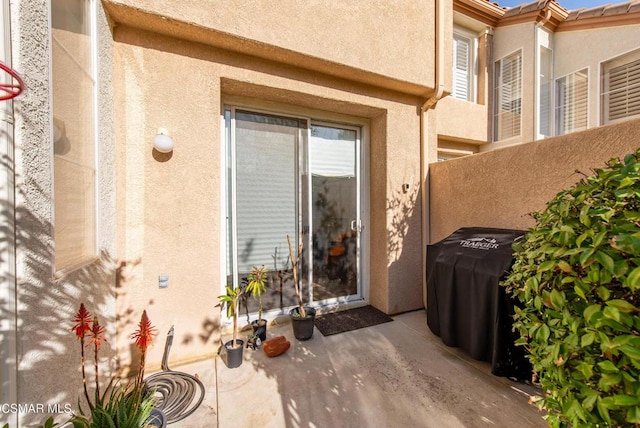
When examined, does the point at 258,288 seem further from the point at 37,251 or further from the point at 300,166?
the point at 37,251

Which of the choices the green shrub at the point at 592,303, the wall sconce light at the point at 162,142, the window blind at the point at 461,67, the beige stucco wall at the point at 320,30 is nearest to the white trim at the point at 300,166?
the beige stucco wall at the point at 320,30

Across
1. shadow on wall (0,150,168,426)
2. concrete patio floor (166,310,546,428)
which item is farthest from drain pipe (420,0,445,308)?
shadow on wall (0,150,168,426)

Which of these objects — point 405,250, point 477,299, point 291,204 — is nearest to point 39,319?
point 291,204

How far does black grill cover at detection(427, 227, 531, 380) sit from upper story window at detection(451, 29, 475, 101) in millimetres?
6063

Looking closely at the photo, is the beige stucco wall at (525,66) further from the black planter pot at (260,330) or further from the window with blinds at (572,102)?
the black planter pot at (260,330)

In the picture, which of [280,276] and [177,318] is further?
[280,276]

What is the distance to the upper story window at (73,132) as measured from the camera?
8.03ft

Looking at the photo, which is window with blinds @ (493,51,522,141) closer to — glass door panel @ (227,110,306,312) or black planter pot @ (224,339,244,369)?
glass door panel @ (227,110,306,312)

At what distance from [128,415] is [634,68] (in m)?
13.5

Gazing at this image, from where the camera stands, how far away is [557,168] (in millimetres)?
3725

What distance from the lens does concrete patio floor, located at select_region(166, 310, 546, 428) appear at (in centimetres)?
297

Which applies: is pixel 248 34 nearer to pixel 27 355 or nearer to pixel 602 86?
pixel 27 355

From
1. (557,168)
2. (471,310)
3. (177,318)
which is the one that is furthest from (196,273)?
(557,168)

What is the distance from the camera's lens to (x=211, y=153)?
4164 millimetres
